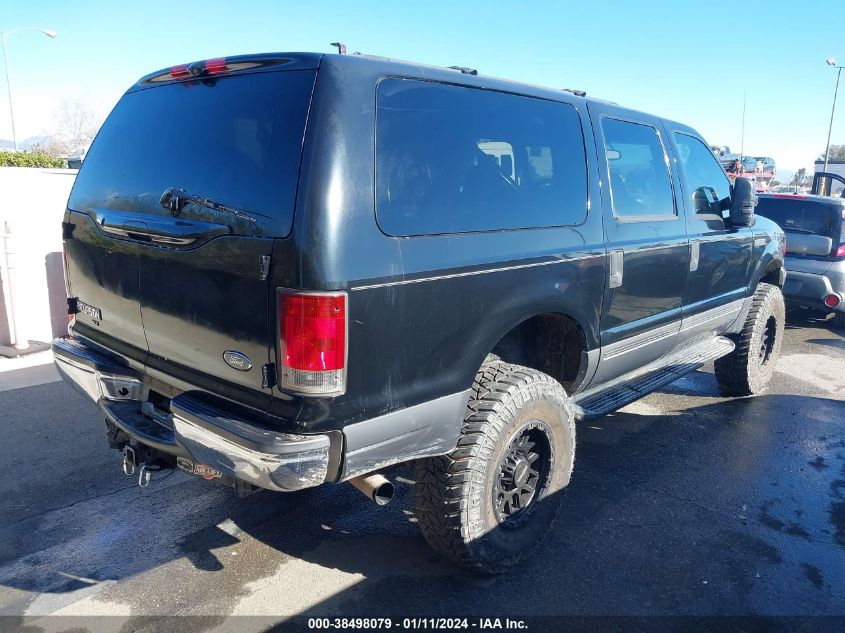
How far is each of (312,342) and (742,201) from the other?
3.55 metres

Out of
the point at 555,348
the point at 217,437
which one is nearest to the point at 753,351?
the point at 555,348

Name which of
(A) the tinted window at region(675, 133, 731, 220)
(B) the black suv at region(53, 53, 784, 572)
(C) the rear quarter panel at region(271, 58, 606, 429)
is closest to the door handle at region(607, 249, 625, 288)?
(B) the black suv at region(53, 53, 784, 572)

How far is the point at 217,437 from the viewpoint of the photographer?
2.27 metres

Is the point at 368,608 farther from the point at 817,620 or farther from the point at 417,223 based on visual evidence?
the point at 817,620

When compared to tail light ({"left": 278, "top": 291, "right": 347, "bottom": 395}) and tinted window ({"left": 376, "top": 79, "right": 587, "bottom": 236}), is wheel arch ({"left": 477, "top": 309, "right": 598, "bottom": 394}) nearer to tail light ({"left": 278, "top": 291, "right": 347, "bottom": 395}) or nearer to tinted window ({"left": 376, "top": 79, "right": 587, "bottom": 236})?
tinted window ({"left": 376, "top": 79, "right": 587, "bottom": 236})

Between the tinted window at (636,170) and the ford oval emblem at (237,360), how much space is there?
2.16 m

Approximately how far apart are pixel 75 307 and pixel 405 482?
2.05 metres

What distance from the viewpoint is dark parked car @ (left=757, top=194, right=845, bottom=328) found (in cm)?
747

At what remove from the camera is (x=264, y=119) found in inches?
93.2

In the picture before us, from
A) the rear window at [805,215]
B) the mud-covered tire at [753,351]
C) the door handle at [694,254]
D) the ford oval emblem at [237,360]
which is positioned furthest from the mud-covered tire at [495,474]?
the rear window at [805,215]

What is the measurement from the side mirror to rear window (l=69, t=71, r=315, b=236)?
337 cm

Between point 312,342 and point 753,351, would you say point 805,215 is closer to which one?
point 753,351

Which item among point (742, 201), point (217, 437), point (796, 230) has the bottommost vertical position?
point (217, 437)

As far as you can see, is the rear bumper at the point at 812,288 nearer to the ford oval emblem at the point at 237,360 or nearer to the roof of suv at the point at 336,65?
the roof of suv at the point at 336,65
